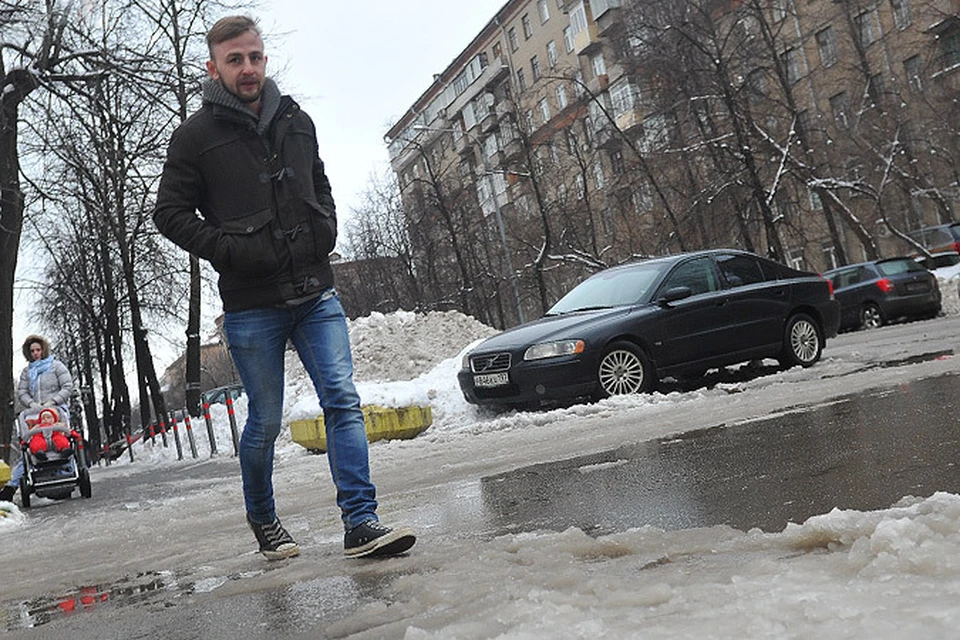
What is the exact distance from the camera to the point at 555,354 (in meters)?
12.2

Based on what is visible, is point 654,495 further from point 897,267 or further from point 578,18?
point 578,18

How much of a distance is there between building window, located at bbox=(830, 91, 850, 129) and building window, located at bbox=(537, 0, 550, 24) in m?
23.7

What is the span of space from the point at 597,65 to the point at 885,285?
37.8 metres

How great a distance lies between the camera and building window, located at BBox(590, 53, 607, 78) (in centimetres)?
6028

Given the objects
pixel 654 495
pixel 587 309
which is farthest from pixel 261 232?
pixel 587 309

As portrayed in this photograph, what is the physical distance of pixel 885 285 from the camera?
25281 mm

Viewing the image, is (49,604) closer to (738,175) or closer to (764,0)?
(738,175)

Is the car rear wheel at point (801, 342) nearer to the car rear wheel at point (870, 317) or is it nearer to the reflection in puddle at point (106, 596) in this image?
the reflection in puddle at point (106, 596)

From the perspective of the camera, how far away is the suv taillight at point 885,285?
993 inches

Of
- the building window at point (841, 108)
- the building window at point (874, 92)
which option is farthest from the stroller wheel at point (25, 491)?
the building window at point (874, 92)

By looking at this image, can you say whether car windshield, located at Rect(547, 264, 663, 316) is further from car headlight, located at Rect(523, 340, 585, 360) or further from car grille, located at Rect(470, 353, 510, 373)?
car grille, located at Rect(470, 353, 510, 373)

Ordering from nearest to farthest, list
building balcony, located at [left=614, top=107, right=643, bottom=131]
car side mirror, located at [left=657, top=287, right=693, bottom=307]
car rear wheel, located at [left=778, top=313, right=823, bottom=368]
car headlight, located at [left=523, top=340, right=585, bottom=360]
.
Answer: car headlight, located at [left=523, top=340, right=585, bottom=360] → car side mirror, located at [left=657, top=287, right=693, bottom=307] → car rear wheel, located at [left=778, top=313, right=823, bottom=368] → building balcony, located at [left=614, top=107, right=643, bottom=131]

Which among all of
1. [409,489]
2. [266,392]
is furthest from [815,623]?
[409,489]

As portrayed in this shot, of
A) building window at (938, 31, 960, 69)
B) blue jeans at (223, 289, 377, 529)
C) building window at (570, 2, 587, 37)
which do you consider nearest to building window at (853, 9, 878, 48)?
building window at (938, 31, 960, 69)
